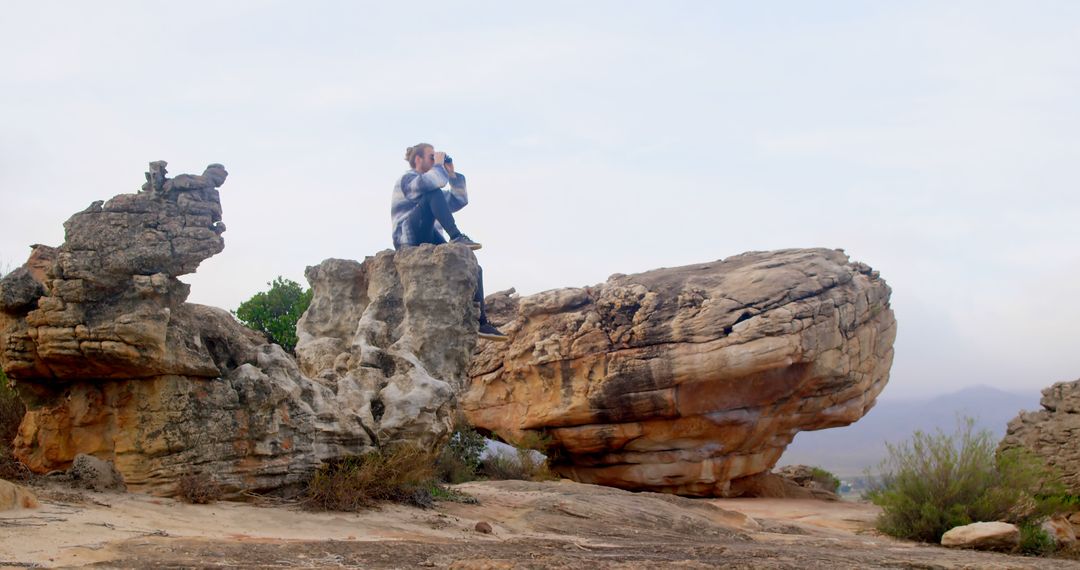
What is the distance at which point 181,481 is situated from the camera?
7453 millimetres

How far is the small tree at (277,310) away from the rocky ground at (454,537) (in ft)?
24.7

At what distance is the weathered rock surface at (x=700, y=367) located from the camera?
1652cm

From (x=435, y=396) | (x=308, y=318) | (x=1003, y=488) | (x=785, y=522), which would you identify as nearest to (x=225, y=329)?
(x=435, y=396)

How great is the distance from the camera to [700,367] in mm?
16453

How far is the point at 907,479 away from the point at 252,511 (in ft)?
29.4

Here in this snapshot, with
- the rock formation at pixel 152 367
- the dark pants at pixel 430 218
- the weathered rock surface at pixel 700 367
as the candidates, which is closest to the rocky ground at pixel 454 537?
the rock formation at pixel 152 367

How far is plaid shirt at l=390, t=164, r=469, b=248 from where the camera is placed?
1108 centimetres

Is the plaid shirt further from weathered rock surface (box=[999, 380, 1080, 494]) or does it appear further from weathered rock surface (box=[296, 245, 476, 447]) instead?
weathered rock surface (box=[999, 380, 1080, 494])

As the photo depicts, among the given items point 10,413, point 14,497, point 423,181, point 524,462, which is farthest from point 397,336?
point 524,462

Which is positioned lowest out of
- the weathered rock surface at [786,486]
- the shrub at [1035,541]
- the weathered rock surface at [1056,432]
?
the shrub at [1035,541]

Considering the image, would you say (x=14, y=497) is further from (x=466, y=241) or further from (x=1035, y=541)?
(x=1035, y=541)

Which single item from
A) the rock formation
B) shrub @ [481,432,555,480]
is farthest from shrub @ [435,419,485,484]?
the rock formation

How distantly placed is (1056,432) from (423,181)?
11382 mm

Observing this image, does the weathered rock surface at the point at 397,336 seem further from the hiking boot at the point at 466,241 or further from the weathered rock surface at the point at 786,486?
the weathered rock surface at the point at 786,486
